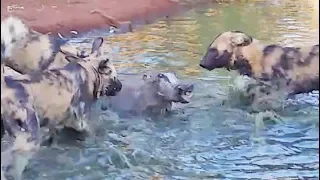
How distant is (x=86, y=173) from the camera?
15.5ft

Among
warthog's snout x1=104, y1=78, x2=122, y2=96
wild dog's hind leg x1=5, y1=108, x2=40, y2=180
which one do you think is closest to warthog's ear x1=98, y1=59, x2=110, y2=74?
warthog's snout x1=104, y1=78, x2=122, y2=96

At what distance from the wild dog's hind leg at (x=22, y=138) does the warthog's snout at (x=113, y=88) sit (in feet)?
4.82

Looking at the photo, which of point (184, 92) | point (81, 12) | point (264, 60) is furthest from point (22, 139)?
point (81, 12)

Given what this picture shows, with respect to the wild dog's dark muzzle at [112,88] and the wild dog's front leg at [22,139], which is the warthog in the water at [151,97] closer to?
the wild dog's dark muzzle at [112,88]

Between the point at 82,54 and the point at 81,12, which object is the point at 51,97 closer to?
the point at 82,54

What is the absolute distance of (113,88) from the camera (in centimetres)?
591

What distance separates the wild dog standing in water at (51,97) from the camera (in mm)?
4199

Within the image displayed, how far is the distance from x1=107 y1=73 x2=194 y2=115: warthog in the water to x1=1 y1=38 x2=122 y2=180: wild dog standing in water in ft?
0.62

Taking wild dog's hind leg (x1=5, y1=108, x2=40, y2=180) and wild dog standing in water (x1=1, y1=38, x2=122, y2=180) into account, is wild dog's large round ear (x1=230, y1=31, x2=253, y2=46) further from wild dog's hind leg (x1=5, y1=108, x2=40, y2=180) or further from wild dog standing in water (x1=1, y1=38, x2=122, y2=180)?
wild dog's hind leg (x1=5, y1=108, x2=40, y2=180)

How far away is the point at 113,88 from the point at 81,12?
704 cm

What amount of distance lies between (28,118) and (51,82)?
814 mm

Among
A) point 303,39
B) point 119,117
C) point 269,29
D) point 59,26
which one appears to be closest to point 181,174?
point 119,117

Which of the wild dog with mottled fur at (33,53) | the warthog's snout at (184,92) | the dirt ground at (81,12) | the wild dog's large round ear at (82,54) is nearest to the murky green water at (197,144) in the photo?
the warthog's snout at (184,92)

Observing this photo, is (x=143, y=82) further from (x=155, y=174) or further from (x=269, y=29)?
(x=269, y=29)
